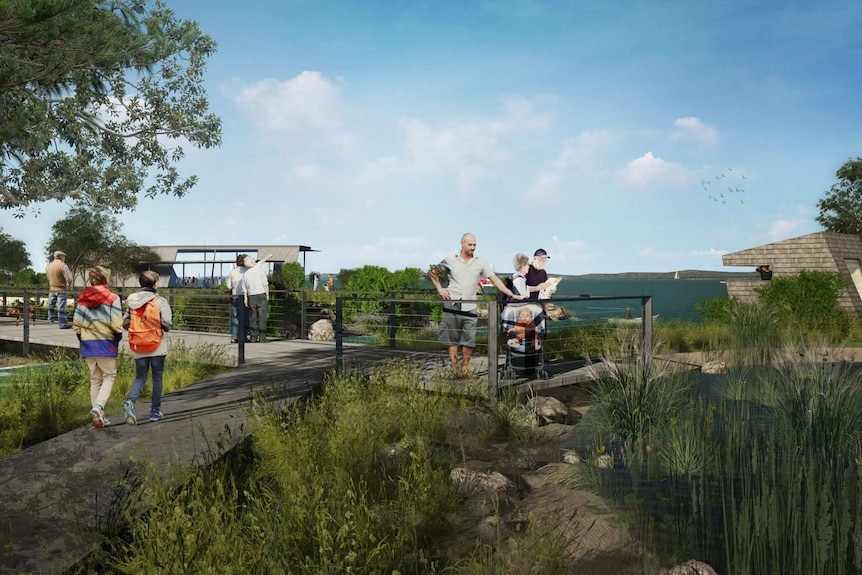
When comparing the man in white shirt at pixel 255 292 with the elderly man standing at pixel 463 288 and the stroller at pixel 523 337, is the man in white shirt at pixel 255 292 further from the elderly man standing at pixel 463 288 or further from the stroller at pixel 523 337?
the stroller at pixel 523 337

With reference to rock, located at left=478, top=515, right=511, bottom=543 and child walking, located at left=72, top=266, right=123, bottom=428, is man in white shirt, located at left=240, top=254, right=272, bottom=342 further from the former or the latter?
rock, located at left=478, top=515, right=511, bottom=543

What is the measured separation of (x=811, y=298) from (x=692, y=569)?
16.4m

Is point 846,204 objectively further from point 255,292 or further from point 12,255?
point 12,255

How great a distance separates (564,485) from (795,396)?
94.7 inches

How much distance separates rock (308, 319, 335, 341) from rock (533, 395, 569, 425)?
366 inches

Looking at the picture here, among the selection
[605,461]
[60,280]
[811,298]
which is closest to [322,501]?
[605,461]

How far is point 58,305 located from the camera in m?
16.2

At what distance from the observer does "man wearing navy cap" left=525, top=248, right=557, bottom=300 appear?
8359 millimetres

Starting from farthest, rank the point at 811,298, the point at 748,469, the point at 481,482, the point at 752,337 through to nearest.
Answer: the point at 811,298 → the point at 752,337 → the point at 481,482 → the point at 748,469

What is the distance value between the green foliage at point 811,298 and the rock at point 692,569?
1491 cm

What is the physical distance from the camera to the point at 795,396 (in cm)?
582

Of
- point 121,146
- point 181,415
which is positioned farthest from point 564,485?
point 121,146

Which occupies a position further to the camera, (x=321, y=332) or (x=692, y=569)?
(x=321, y=332)

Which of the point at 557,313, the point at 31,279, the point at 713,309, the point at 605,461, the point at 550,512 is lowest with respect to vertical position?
the point at 550,512
